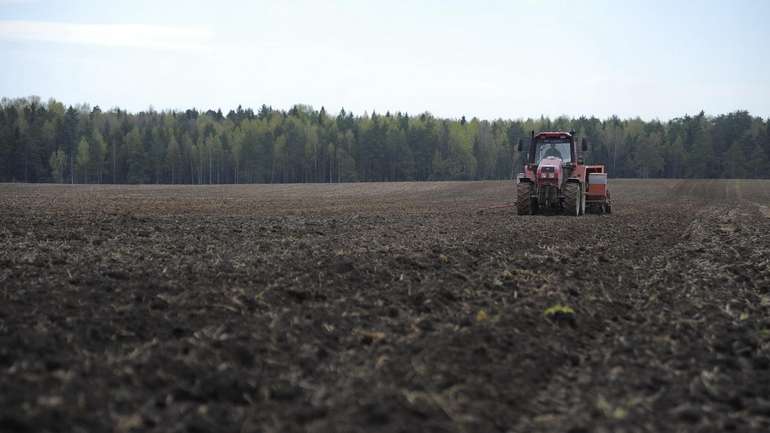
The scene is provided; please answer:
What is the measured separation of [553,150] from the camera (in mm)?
25531

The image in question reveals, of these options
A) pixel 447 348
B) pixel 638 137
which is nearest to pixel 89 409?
pixel 447 348

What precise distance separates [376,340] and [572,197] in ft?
60.0

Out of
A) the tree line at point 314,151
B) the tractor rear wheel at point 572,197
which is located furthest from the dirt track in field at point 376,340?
the tree line at point 314,151

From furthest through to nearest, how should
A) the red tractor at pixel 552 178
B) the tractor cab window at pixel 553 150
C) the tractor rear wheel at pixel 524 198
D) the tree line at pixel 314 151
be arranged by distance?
the tree line at pixel 314 151
the tractor cab window at pixel 553 150
the tractor rear wheel at pixel 524 198
the red tractor at pixel 552 178

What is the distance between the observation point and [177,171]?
11188cm

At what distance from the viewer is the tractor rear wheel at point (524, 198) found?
80.8 ft

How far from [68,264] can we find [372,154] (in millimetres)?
105842

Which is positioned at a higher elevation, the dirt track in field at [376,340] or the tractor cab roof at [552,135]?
the tractor cab roof at [552,135]

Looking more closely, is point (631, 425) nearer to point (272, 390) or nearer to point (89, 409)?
point (272, 390)

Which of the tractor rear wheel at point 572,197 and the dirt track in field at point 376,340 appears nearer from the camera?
the dirt track in field at point 376,340

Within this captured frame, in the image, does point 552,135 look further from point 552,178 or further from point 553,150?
point 552,178

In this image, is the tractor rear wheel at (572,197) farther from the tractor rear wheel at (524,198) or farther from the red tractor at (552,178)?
the tractor rear wheel at (524,198)

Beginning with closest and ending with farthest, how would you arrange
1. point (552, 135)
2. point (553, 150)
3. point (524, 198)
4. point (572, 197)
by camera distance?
point (572, 197) → point (524, 198) → point (552, 135) → point (553, 150)

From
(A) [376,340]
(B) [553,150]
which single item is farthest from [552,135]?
(A) [376,340]
